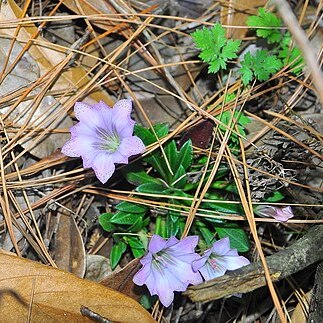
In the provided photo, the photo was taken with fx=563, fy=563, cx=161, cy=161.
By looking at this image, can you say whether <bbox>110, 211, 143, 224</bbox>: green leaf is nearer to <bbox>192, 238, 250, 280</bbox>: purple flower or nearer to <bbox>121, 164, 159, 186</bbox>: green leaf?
<bbox>121, 164, 159, 186</bbox>: green leaf

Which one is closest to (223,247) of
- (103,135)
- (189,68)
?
(103,135)

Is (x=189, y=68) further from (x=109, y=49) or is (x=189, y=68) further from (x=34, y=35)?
(x=34, y=35)

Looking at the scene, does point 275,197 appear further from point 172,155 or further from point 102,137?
point 102,137

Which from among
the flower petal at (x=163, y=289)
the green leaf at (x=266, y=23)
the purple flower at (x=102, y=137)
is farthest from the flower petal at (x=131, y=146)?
the green leaf at (x=266, y=23)

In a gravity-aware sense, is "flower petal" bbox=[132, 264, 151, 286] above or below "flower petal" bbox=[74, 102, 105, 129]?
below

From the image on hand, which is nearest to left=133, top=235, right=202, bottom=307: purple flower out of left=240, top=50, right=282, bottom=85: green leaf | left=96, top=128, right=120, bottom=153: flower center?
left=96, top=128, right=120, bottom=153: flower center

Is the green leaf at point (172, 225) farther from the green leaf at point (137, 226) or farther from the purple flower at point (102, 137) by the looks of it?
the purple flower at point (102, 137)
